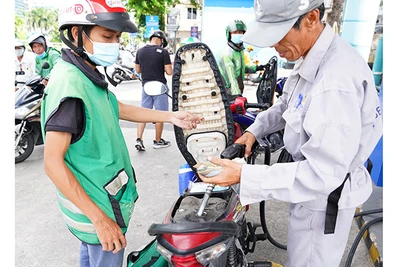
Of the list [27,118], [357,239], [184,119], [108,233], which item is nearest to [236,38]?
[184,119]

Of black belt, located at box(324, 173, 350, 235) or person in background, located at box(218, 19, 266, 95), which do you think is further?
person in background, located at box(218, 19, 266, 95)

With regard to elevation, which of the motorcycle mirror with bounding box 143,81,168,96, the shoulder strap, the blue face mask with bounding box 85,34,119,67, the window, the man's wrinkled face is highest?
the window

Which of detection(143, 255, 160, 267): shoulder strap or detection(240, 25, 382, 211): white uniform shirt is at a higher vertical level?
detection(240, 25, 382, 211): white uniform shirt

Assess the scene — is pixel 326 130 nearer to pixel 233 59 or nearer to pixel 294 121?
pixel 294 121

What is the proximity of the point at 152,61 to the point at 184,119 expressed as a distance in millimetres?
3262

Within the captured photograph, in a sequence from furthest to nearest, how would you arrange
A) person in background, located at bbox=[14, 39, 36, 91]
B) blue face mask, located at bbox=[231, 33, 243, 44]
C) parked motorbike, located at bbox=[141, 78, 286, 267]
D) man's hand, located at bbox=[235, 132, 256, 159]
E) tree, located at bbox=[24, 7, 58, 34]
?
tree, located at bbox=[24, 7, 58, 34] < person in background, located at bbox=[14, 39, 36, 91] < blue face mask, located at bbox=[231, 33, 243, 44] < man's hand, located at bbox=[235, 132, 256, 159] < parked motorbike, located at bbox=[141, 78, 286, 267]

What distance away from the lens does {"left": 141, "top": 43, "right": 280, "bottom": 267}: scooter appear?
1.30 meters

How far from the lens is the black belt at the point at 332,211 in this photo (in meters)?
1.24

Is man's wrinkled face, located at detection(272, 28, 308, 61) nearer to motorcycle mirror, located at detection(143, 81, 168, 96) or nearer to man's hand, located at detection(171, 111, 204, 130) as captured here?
man's hand, located at detection(171, 111, 204, 130)

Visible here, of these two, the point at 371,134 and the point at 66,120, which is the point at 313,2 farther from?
the point at 66,120

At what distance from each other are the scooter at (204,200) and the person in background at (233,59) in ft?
5.29

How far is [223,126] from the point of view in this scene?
2.17m

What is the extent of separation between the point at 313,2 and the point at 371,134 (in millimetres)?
583

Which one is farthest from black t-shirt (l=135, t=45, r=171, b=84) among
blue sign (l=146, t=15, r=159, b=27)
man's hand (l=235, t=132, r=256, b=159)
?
blue sign (l=146, t=15, r=159, b=27)
